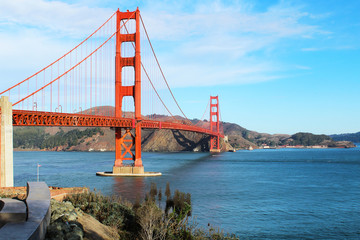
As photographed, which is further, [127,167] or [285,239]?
[127,167]

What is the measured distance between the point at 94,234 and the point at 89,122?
108 feet

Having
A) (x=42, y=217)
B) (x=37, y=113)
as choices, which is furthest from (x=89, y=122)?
(x=42, y=217)

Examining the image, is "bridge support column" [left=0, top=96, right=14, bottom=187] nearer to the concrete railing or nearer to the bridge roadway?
the bridge roadway

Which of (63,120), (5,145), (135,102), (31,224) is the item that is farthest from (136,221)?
(135,102)

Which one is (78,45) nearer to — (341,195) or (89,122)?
(89,122)

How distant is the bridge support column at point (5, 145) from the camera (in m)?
27.3

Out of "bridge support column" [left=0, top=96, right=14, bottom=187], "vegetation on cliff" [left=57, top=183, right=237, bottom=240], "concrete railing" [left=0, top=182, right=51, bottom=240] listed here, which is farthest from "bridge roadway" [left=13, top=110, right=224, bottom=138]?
"concrete railing" [left=0, top=182, right=51, bottom=240]

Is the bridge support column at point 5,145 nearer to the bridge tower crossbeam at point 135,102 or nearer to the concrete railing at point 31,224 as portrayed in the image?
the concrete railing at point 31,224

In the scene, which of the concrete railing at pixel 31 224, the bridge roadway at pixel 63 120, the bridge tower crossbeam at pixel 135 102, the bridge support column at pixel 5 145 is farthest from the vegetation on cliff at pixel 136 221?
the bridge tower crossbeam at pixel 135 102

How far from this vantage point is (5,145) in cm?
2756

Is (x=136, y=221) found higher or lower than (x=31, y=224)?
lower

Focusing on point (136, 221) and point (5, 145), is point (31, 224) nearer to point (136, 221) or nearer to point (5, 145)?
point (136, 221)

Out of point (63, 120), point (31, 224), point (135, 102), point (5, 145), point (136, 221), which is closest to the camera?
point (31, 224)

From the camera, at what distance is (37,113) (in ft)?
120
